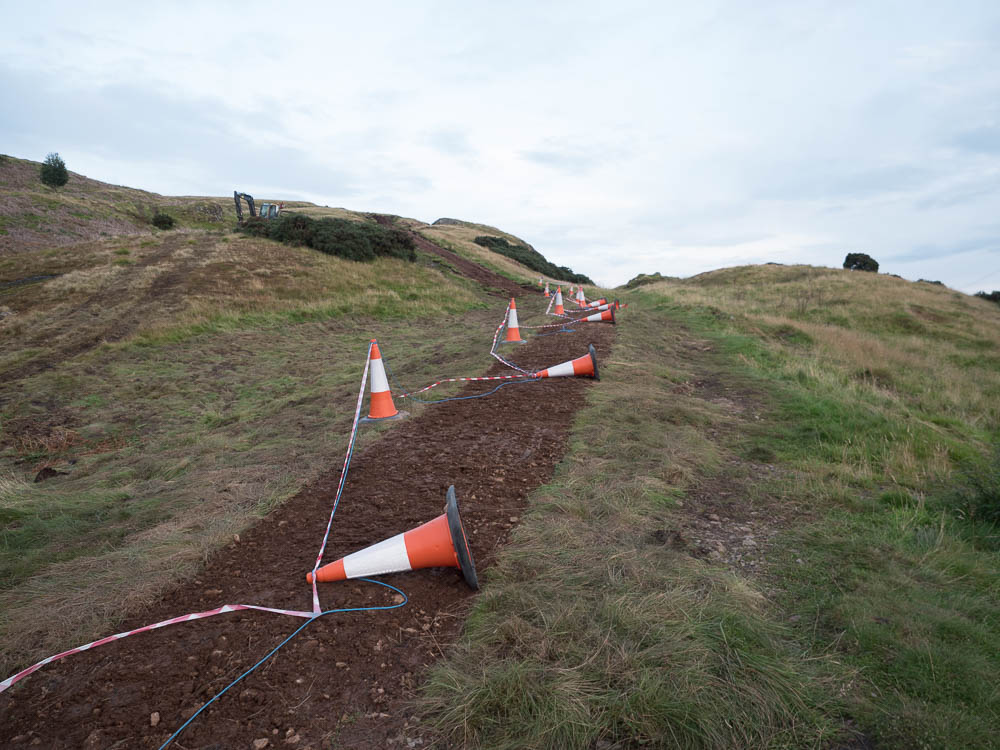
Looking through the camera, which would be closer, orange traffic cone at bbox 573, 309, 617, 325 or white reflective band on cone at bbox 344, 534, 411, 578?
white reflective band on cone at bbox 344, 534, 411, 578

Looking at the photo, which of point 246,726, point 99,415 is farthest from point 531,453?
point 99,415

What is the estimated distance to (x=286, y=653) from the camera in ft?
7.69

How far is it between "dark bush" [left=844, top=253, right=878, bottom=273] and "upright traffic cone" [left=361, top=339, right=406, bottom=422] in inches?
2000

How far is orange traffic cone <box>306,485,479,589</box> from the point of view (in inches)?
113

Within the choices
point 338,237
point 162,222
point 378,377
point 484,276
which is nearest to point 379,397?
point 378,377

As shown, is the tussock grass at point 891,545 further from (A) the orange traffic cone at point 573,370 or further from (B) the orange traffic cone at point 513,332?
(B) the orange traffic cone at point 513,332

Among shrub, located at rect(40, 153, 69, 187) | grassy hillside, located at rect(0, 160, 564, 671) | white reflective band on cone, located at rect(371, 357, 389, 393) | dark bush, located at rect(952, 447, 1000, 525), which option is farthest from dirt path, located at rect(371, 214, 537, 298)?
shrub, located at rect(40, 153, 69, 187)

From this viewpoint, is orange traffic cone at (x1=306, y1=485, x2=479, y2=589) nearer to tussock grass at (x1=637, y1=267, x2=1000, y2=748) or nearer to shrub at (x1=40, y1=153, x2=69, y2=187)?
tussock grass at (x1=637, y1=267, x2=1000, y2=748)

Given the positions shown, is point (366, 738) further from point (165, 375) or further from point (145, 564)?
point (165, 375)

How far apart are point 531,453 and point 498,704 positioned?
9.19 ft

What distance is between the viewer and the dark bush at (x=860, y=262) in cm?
4425

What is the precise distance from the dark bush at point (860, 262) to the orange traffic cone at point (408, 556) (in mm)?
52671

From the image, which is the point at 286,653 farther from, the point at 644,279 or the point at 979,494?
the point at 644,279

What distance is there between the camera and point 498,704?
2.02 m
